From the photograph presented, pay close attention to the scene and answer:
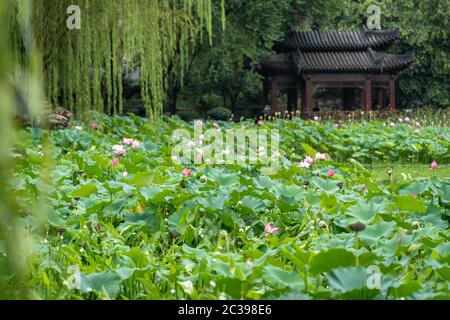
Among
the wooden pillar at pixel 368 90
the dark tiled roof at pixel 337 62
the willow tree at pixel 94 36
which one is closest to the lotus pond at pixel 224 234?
the willow tree at pixel 94 36

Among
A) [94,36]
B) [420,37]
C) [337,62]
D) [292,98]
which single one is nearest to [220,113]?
[292,98]

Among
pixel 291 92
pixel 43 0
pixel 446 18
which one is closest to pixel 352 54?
pixel 291 92

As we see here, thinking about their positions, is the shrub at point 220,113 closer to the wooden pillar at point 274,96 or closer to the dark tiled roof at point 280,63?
the wooden pillar at point 274,96

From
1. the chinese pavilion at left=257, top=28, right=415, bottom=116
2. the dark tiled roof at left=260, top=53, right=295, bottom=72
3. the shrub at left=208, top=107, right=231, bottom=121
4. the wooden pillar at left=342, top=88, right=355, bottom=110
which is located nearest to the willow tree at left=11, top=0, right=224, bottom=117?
the chinese pavilion at left=257, top=28, right=415, bottom=116

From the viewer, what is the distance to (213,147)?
678 cm

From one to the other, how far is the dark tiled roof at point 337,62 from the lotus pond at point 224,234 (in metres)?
15.5

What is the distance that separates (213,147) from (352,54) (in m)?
14.8

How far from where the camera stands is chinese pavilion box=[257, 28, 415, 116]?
20172 millimetres

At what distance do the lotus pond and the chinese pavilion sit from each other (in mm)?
15576

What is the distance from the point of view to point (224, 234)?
9.37 ft

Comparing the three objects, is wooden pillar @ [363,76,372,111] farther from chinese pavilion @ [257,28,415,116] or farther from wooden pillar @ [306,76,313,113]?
wooden pillar @ [306,76,313,113]

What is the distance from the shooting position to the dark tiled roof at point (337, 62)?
20.1 meters

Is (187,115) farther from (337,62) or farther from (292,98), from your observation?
(337,62)
